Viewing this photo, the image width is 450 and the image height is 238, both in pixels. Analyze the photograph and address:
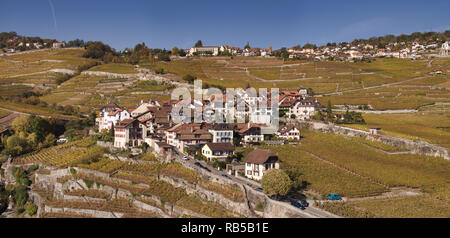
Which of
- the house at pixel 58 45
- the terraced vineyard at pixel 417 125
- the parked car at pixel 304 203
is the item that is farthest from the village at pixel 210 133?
the house at pixel 58 45

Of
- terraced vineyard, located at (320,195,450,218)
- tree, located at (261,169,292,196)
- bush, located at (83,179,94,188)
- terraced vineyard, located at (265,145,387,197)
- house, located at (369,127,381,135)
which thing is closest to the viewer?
terraced vineyard, located at (320,195,450,218)

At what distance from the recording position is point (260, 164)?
40.7 metres

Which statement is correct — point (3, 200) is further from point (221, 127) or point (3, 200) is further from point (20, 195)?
point (221, 127)

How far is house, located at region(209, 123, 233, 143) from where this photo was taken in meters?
51.5

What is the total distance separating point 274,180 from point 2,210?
38410mm

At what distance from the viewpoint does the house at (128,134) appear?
5462 cm

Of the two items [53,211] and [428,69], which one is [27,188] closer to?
[53,211]

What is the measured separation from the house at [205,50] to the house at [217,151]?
12006 cm

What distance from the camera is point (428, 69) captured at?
116688 millimetres

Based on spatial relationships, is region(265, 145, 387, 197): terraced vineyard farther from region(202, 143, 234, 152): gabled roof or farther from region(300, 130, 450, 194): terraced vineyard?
region(202, 143, 234, 152): gabled roof

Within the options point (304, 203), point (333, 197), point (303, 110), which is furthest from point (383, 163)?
point (303, 110)

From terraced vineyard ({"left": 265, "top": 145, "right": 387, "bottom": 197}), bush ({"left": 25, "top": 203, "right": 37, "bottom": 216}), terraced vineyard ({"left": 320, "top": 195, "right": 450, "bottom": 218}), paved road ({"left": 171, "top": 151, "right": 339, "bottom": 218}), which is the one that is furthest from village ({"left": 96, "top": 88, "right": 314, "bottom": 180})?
bush ({"left": 25, "top": 203, "right": 37, "bottom": 216})

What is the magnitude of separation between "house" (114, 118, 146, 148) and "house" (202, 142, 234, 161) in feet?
41.2

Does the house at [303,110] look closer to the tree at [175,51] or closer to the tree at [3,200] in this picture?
the tree at [3,200]
